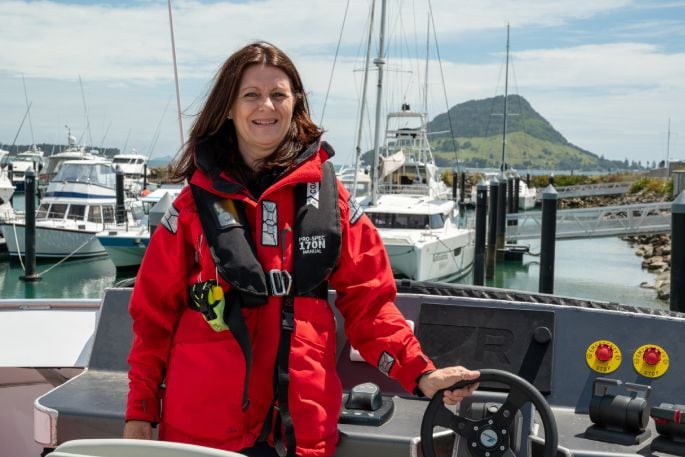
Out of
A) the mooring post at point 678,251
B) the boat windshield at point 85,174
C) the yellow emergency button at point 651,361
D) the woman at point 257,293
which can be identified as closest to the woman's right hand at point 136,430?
the woman at point 257,293

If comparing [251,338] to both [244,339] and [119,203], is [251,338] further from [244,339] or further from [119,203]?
[119,203]

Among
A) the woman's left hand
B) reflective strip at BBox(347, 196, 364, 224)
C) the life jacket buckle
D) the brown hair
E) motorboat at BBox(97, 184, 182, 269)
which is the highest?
the brown hair

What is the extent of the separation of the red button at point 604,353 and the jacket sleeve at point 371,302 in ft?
4.65

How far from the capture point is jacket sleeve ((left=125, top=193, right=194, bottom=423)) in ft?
8.11

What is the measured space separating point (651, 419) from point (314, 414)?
5.81ft

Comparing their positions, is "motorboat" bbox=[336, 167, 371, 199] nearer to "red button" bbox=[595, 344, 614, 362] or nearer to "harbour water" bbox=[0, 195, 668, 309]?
"harbour water" bbox=[0, 195, 668, 309]

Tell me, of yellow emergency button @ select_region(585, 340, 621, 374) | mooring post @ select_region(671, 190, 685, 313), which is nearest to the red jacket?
yellow emergency button @ select_region(585, 340, 621, 374)

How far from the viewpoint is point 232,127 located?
271 cm

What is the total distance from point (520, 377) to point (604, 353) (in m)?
0.90

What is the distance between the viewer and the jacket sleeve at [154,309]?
247 centimetres

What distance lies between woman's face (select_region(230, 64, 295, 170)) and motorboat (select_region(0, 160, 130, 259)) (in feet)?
75.7

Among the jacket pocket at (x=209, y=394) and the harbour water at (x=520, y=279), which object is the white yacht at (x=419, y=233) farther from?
the jacket pocket at (x=209, y=394)

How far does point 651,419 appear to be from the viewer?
340cm

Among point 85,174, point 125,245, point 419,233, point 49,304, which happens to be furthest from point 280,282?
point 85,174
